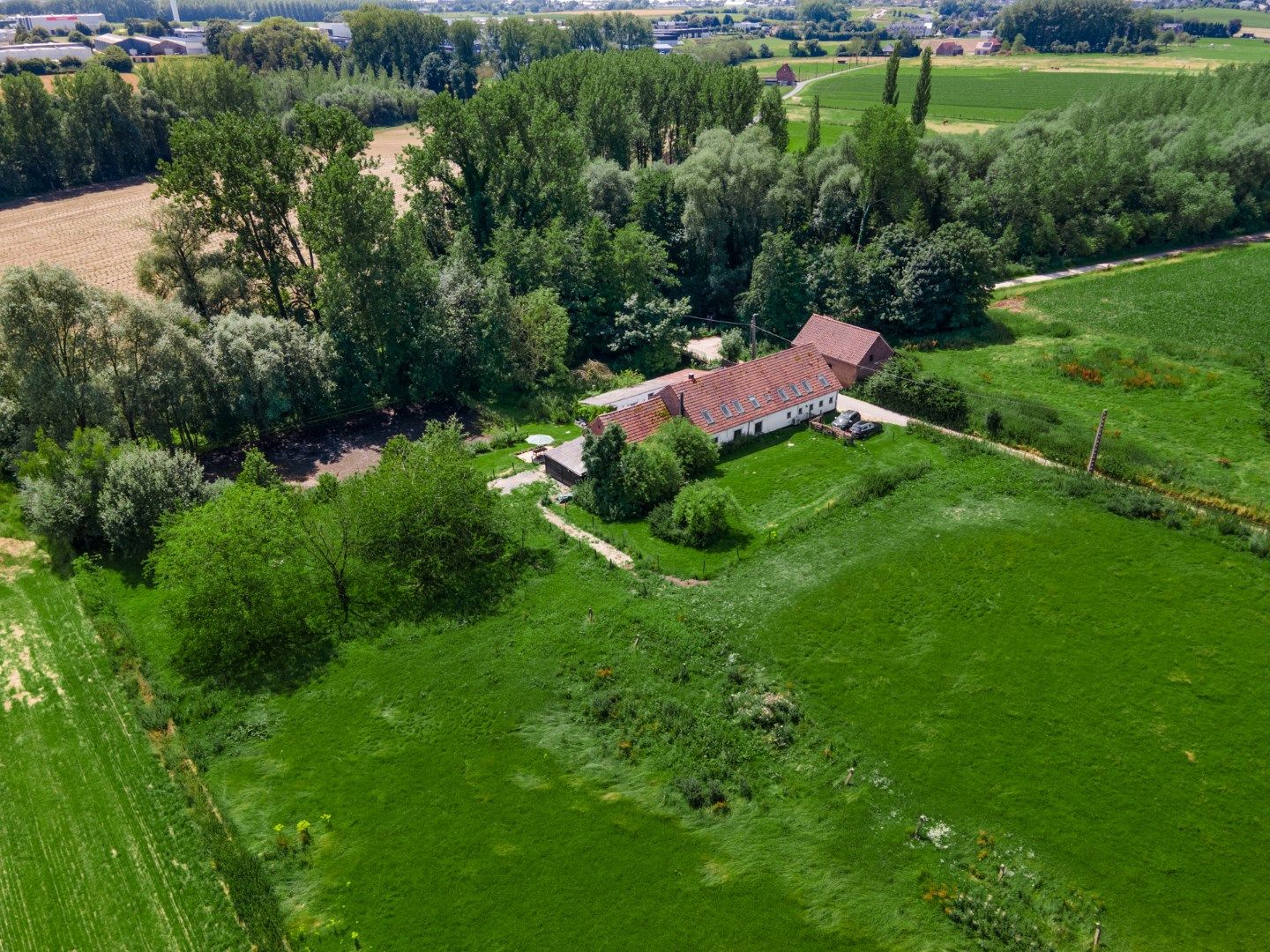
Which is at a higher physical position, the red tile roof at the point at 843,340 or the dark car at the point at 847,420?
the red tile roof at the point at 843,340

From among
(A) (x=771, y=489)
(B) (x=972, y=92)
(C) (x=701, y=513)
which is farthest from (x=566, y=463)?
(B) (x=972, y=92)

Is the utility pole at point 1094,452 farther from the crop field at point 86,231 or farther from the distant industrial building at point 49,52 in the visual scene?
the distant industrial building at point 49,52

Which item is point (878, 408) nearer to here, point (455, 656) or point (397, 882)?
point (455, 656)

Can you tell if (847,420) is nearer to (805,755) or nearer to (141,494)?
(805,755)

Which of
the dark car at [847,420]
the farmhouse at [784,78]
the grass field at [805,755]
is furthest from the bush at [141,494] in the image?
the farmhouse at [784,78]

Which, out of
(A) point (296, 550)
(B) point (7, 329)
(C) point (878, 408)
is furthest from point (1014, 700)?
(B) point (7, 329)
